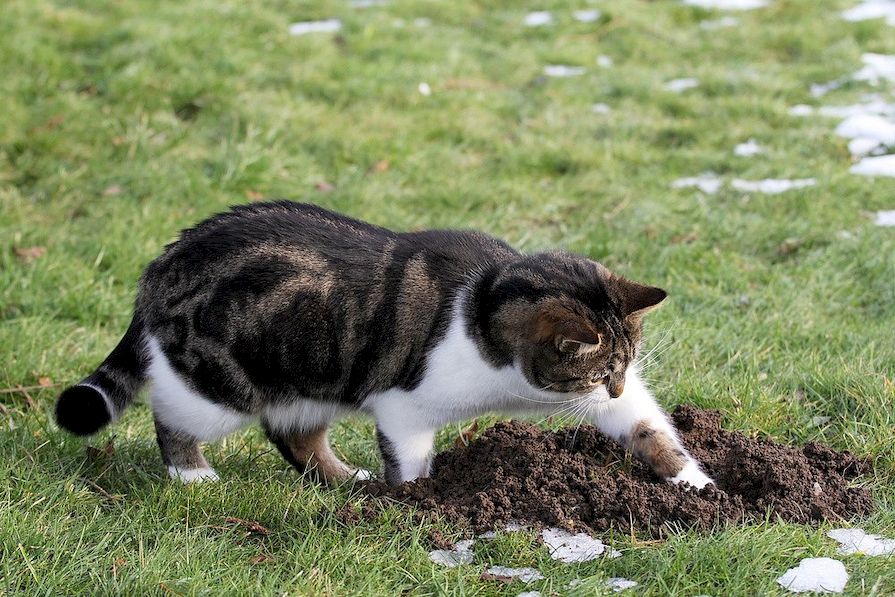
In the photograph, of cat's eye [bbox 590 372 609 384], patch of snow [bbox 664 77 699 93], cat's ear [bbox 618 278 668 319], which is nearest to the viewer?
cat's ear [bbox 618 278 668 319]

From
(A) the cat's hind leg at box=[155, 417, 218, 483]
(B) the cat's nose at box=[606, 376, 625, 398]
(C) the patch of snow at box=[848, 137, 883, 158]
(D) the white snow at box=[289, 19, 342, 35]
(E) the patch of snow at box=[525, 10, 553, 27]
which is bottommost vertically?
(C) the patch of snow at box=[848, 137, 883, 158]

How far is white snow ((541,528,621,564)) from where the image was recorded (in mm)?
2873

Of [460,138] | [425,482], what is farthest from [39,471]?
[460,138]

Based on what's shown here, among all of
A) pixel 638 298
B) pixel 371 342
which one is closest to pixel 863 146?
pixel 638 298

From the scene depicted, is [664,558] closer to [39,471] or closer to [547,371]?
[547,371]

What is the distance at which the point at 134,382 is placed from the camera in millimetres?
3652

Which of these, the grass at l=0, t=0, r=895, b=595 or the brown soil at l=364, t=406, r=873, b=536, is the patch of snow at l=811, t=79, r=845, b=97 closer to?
the grass at l=0, t=0, r=895, b=595

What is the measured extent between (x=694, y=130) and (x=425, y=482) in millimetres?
4435

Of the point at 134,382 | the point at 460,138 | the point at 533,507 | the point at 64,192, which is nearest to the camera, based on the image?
the point at 533,507

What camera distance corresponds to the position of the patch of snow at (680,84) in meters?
7.80

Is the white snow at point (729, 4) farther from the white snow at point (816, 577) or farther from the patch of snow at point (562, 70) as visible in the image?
the white snow at point (816, 577)

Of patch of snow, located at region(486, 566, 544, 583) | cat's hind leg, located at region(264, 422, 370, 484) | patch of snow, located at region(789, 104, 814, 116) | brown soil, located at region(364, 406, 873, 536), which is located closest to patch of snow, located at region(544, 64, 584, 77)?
patch of snow, located at region(789, 104, 814, 116)

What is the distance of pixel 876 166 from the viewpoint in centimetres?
613

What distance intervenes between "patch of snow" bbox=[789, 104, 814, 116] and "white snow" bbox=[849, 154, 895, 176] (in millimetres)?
922
